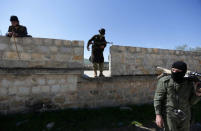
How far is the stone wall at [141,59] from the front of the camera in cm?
455

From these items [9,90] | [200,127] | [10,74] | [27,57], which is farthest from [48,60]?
[200,127]

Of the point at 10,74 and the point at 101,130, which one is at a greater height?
the point at 10,74

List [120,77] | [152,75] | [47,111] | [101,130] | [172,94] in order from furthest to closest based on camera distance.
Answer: [152,75] → [120,77] → [47,111] → [101,130] → [172,94]

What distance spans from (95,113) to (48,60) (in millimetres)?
2361

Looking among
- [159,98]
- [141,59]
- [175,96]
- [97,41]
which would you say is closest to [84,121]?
[159,98]

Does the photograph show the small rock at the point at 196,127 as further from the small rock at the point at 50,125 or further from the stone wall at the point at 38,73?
the small rock at the point at 50,125

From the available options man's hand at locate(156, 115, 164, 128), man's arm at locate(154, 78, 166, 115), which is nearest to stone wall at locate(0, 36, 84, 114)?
man's arm at locate(154, 78, 166, 115)

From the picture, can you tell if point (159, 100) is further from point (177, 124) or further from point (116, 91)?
point (116, 91)

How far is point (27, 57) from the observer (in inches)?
142

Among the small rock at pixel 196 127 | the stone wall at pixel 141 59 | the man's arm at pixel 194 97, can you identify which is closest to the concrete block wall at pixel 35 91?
A: the stone wall at pixel 141 59

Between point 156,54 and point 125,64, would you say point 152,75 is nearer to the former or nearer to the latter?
point 156,54

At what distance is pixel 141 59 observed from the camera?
495cm

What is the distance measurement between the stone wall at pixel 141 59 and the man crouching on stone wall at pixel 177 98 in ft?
8.10

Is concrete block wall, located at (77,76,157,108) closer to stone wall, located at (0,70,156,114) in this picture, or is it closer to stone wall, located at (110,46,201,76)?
stone wall, located at (0,70,156,114)
